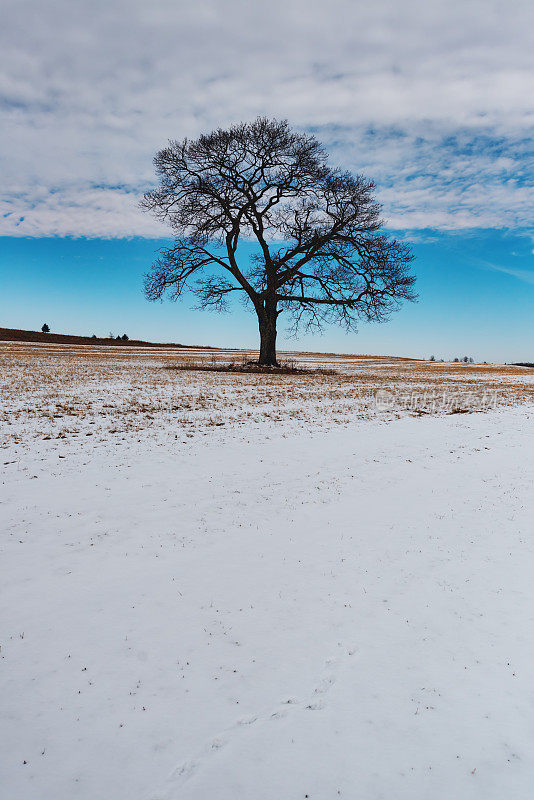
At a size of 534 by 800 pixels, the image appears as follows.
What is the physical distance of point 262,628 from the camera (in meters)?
3.35

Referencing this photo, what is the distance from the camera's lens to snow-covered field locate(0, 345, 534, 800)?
2.34 meters

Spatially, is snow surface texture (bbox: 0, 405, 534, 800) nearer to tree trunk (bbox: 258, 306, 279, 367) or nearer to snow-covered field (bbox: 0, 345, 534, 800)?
snow-covered field (bbox: 0, 345, 534, 800)

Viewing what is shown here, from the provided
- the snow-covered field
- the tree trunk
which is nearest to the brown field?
the snow-covered field

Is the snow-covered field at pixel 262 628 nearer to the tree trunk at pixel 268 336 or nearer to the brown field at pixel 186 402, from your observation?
the brown field at pixel 186 402

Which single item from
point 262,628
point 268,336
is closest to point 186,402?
point 262,628

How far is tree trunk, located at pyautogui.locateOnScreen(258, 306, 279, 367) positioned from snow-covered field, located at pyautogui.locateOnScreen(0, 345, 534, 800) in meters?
17.8

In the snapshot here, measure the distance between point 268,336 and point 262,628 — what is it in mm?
22255

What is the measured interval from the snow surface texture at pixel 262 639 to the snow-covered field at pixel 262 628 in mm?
15

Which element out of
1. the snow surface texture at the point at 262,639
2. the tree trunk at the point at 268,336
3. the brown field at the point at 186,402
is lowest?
the snow surface texture at the point at 262,639

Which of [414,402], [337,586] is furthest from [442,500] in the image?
[414,402]

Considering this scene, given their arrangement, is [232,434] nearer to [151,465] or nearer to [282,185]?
[151,465]

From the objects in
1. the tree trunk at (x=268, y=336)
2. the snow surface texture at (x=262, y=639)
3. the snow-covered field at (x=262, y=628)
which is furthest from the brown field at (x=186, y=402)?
the tree trunk at (x=268, y=336)

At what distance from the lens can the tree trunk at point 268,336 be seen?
24453 mm

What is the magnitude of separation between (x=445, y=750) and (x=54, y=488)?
522 centimetres
